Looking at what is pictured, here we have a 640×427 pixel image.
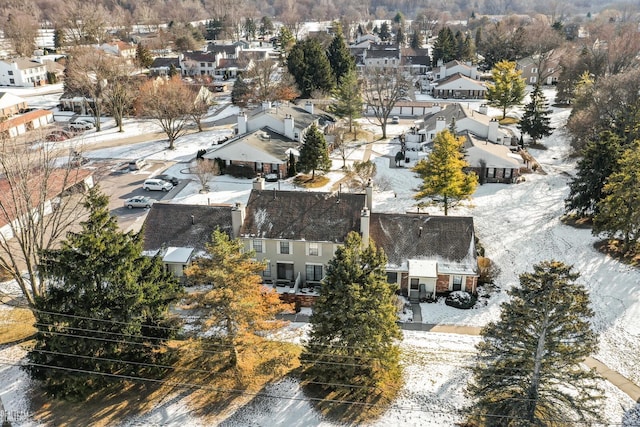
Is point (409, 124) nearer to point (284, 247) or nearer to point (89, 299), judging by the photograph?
point (284, 247)

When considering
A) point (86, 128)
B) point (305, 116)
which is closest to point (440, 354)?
point (305, 116)

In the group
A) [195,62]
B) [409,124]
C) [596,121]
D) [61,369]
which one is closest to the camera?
[61,369]

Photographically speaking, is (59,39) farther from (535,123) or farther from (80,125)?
(535,123)

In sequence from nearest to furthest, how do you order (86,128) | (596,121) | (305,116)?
1. (596,121)
2. (305,116)
3. (86,128)

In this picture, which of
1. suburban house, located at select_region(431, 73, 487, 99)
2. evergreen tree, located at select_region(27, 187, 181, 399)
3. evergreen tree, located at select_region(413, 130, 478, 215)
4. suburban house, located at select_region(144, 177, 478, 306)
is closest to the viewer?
evergreen tree, located at select_region(27, 187, 181, 399)

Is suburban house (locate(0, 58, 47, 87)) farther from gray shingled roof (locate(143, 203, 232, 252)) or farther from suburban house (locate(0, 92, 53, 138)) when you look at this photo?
gray shingled roof (locate(143, 203, 232, 252))

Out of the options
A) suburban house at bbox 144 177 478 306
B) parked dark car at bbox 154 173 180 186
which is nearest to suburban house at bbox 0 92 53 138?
parked dark car at bbox 154 173 180 186

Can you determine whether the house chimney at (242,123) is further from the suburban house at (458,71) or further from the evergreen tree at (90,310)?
the suburban house at (458,71)
